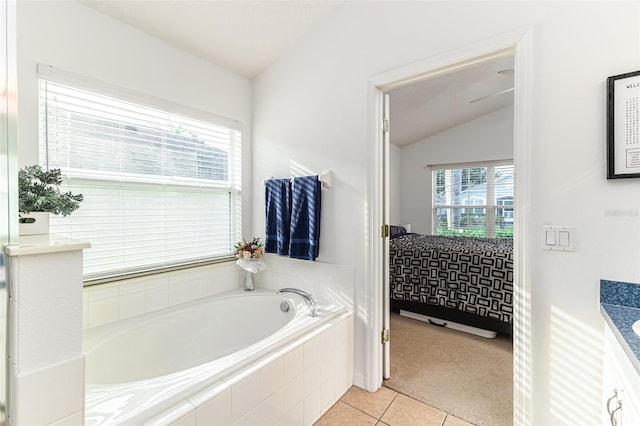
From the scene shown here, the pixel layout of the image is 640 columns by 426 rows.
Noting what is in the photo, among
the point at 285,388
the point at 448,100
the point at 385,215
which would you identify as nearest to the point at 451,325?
the point at 385,215

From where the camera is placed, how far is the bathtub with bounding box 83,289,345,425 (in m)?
1.10

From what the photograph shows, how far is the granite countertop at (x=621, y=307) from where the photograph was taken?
1011mm

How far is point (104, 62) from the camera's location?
1.83 metres

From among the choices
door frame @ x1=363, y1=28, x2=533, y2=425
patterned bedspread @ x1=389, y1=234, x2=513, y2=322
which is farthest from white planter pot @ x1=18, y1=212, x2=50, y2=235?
patterned bedspread @ x1=389, y1=234, x2=513, y2=322

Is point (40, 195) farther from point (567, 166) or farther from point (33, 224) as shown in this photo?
point (567, 166)

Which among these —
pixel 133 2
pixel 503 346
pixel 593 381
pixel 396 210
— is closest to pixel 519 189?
pixel 593 381

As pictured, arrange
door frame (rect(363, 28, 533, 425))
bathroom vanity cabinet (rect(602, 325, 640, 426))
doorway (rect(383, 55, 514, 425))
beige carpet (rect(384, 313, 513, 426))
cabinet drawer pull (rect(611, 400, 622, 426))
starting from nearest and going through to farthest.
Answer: bathroom vanity cabinet (rect(602, 325, 640, 426)), cabinet drawer pull (rect(611, 400, 622, 426)), door frame (rect(363, 28, 533, 425)), beige carpet (rect(384, 313, 513, 426)), doorway (rect(383, 55, 514, 425))

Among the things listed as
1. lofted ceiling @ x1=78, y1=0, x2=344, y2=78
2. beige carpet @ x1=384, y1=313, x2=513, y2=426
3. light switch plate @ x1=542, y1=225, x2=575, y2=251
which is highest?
lofted ceiling @ x1=78, y1=0, x2=344, y2=78

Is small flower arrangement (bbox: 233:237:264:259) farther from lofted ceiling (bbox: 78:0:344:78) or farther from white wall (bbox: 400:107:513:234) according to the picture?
white wall (bbox: 400:107:513:234)

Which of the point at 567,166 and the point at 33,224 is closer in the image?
the point at 33,224

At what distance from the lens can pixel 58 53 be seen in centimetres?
167

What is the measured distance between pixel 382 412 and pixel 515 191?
4.77 ft

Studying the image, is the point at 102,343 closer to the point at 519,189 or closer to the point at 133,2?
the point at 133,2

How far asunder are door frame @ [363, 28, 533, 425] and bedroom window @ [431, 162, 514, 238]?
3.95 metres
